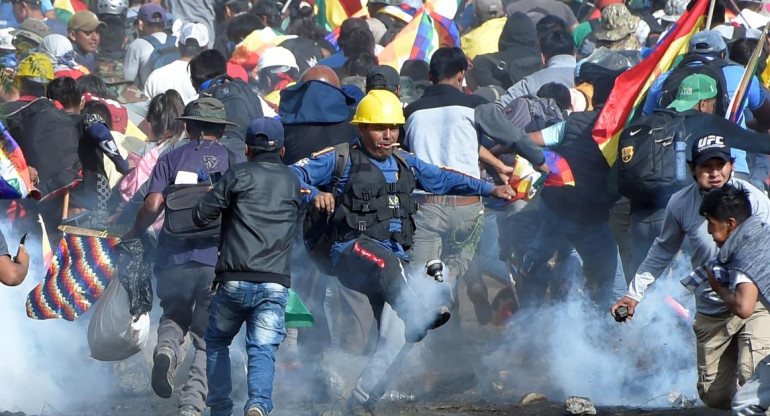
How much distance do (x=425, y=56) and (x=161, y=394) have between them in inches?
228

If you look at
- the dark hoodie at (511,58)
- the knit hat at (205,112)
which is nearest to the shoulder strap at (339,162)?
the knit hat at (205,112)

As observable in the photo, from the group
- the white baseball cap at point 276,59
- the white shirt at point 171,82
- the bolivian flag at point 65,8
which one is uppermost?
the white baseball cap at point 276,59

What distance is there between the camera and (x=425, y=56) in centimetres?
1320

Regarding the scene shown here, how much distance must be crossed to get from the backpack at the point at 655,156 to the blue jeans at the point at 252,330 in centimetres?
299

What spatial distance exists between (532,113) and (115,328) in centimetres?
401

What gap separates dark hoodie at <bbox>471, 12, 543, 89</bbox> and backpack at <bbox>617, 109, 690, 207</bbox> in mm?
3543

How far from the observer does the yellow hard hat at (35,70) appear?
10.3m

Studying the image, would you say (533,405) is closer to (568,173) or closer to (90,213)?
(568,173)

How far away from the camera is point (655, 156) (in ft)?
30.0

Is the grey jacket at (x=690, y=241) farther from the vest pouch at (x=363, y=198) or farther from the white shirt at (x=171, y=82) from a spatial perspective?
the white shirt at (x=171, y=82)

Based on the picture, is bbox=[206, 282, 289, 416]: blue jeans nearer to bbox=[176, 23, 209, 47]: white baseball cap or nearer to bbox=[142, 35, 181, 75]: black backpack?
bbox=[176, 23, 209, 47]: white baseball cap

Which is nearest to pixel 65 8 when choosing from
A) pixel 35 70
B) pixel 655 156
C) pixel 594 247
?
pixel 35 70

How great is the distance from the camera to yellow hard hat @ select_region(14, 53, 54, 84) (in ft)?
33.7

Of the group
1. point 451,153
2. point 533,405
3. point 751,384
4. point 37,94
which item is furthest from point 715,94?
point 37,94
